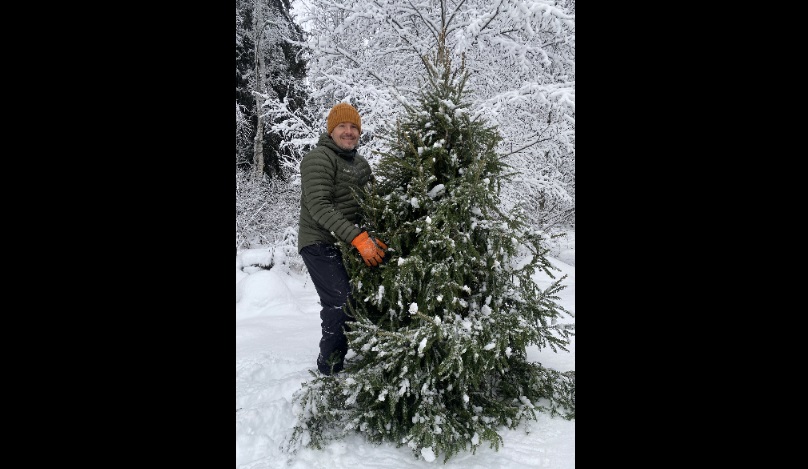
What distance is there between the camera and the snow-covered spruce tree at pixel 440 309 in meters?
2.68

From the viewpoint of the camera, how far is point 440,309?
2.86 metres

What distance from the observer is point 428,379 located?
2.74 m

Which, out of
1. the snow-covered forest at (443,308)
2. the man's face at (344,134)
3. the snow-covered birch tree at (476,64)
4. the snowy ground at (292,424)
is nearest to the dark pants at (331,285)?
the snow-covered forest at (443,308)

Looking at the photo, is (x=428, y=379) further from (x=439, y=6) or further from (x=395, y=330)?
(x=439, y=6)

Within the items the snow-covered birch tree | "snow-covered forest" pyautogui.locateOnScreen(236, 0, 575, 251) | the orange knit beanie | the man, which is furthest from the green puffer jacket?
the snow-covered birch tree

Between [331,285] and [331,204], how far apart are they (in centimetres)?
61

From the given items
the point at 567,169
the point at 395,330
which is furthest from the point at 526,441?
the point at 567,169

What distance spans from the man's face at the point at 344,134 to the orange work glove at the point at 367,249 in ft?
2.51

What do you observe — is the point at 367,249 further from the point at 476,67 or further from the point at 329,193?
the point at 476,67

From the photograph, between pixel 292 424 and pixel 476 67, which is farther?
pixel 476 67

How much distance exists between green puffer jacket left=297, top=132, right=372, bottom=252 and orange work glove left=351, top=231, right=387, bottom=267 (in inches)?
2.0

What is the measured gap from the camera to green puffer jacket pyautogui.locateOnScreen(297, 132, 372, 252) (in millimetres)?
2920

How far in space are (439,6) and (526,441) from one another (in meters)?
7.56

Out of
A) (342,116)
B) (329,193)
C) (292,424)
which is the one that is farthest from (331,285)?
(342,116)
